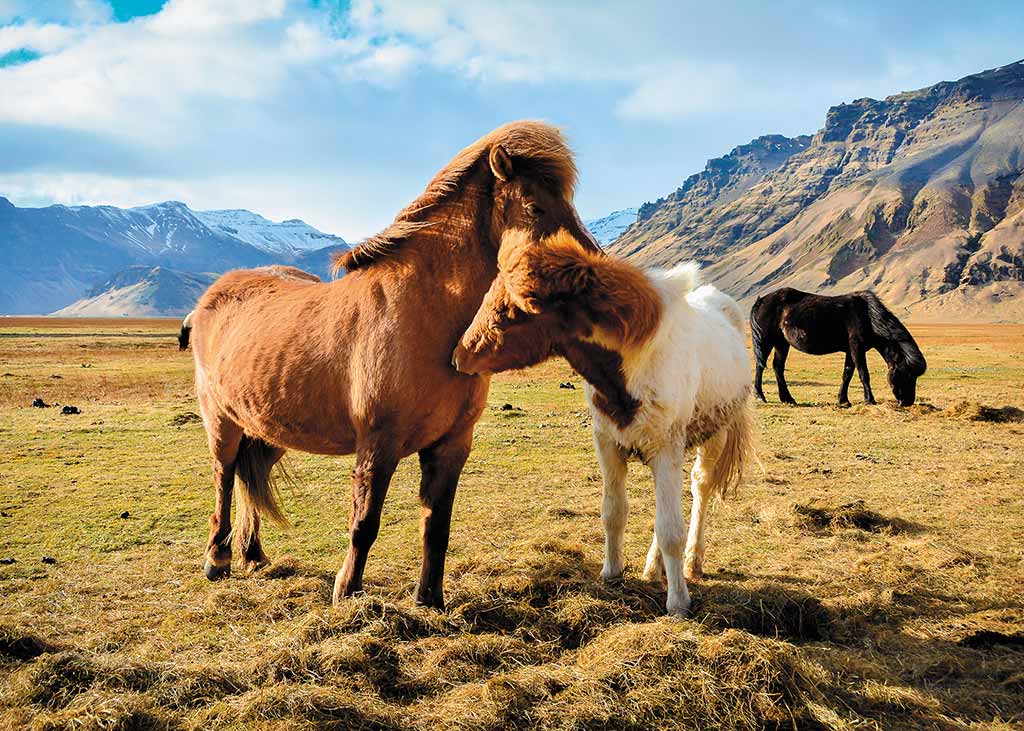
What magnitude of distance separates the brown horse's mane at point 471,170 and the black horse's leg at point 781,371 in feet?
45.6

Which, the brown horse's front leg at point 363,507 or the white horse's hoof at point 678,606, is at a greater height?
the brown horse's front leg at point 363,507

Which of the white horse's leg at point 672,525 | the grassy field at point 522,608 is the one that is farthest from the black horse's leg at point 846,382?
the white horse's leg at point 672,525

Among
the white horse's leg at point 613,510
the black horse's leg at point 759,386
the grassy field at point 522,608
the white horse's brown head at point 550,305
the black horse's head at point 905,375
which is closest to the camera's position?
the grassy field at point 522,608

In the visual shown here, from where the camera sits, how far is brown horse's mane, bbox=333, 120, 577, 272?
3787mm

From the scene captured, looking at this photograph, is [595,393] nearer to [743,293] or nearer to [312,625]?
[312,625]

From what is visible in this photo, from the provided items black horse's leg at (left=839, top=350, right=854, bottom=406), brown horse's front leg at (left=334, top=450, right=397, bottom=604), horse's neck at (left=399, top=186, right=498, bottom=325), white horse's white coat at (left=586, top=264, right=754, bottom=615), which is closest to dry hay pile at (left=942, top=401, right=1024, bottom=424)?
black horse's leg at (left=839, top=350, right=854, bottom=406)

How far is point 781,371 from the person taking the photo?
1670 centimetres

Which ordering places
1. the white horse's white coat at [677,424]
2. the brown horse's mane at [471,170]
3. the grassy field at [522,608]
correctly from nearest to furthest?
the grassy field at [522,608] < the brown horse's mane at [471,170] < the white horse's white coat at [677,424]

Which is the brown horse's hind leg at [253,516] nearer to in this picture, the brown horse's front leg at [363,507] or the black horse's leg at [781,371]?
the brown horse's front leg at [363,507]

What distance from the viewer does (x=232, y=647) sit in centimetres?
387

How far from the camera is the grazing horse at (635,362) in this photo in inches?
146

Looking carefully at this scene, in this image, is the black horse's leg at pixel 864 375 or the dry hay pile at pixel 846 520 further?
the black horse's leg at pixel 864 375

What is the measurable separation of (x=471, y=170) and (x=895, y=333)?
14682 mm

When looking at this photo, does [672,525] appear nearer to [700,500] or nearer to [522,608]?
[522,608]
